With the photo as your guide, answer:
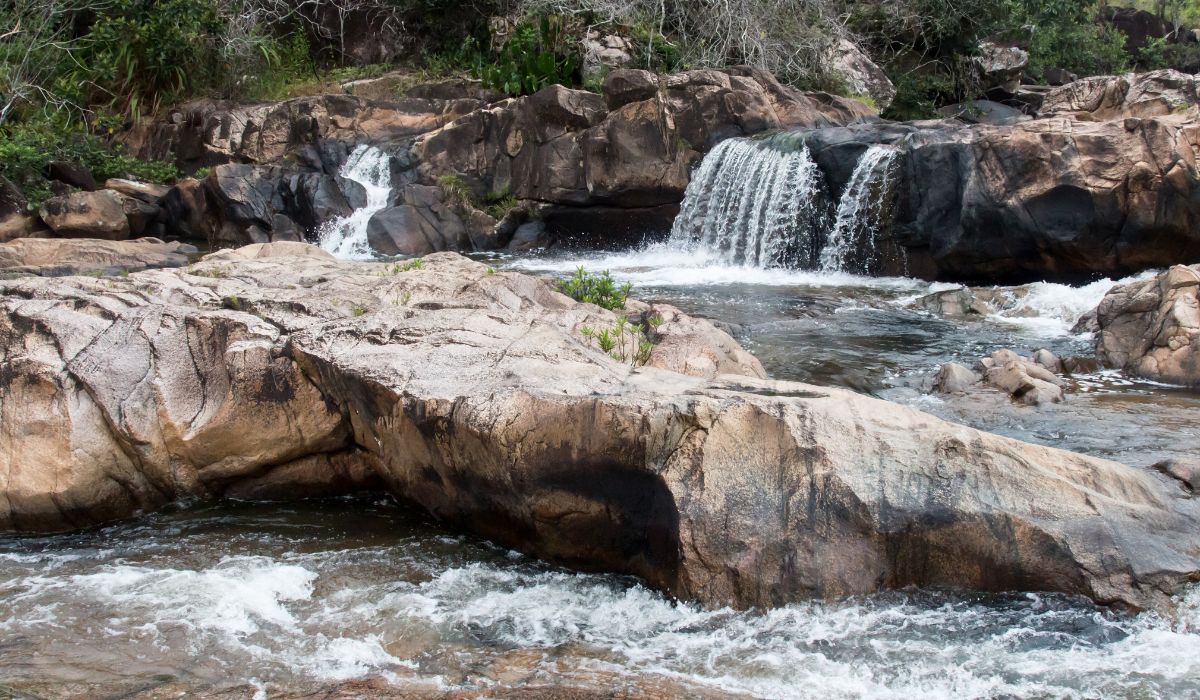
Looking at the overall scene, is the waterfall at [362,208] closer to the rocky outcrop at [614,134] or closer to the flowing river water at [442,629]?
the rocky outcrop at [614,134]

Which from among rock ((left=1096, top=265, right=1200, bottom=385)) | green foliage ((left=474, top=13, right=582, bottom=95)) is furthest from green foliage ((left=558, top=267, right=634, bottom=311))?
green foliage ((left=474, top=13, right=582, bottom=95))

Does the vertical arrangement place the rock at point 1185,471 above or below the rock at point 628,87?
below

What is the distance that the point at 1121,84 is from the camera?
13.7 m

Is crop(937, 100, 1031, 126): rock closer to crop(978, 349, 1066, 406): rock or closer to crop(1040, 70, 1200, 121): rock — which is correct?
crop(1040, 70, 1200, 121): rock

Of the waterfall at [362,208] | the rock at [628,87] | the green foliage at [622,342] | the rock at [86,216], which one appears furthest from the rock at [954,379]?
the rock at [86,216]

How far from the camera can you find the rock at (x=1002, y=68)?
61.0 ft

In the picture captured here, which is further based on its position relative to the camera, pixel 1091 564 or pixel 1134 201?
pixel 1134 201

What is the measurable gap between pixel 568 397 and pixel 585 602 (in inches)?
34.1

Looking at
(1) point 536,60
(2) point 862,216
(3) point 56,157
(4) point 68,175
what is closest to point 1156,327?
(2) point 862,216

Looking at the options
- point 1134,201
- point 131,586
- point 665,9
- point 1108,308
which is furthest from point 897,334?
point 665,9

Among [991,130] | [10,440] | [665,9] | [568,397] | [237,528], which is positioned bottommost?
[237,528]

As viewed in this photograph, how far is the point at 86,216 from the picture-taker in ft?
47.0

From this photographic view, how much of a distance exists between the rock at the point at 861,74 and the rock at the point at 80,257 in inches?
480

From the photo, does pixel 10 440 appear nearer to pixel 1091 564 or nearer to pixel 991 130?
pixel 1091 564
